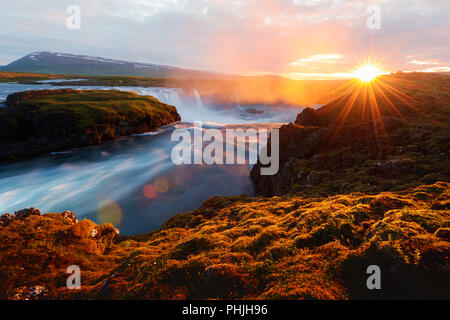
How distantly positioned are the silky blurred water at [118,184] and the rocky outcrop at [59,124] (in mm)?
3445

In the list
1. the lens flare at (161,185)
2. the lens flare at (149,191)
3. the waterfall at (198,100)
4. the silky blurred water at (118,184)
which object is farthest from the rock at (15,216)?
the waterfall at (198,100)

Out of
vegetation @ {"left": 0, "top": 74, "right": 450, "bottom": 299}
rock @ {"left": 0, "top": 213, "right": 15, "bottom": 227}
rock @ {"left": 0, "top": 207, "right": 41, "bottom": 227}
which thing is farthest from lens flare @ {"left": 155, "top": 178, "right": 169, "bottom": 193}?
rock @ {"left": 0, "top": 213, "right": 15, "bottom": 227}

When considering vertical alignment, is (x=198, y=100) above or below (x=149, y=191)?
above

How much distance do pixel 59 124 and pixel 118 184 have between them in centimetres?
2719

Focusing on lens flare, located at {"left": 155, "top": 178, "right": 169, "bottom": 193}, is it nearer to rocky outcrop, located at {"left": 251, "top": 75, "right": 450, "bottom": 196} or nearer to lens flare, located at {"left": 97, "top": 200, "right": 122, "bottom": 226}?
lens flare, located at {"left": 97, "top": 200, "right": 122, "bottom": 226}

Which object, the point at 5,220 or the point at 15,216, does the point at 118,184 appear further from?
the point at 5,220

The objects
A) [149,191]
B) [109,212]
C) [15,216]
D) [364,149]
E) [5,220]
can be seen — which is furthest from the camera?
[149,191]

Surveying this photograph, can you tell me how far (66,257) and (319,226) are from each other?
10.8 m

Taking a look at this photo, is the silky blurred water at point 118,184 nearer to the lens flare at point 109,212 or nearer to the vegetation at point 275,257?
the lens flare at point 109,212

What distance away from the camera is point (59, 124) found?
4338 centimetres

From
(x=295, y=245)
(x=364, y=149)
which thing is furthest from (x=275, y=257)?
(x=364, y=149)

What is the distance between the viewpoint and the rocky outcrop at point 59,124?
3931 centimetres

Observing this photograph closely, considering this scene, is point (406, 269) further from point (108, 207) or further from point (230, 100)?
point (230, 100)
